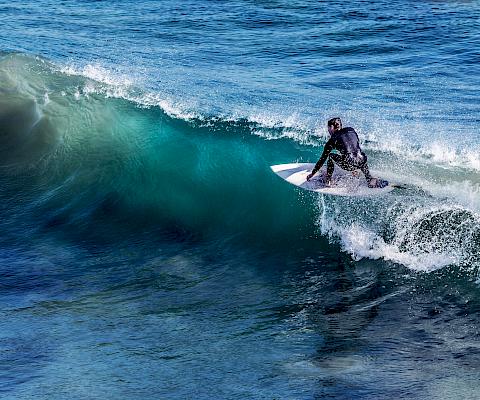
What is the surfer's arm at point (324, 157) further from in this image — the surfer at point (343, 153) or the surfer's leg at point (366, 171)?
the surfer's leg at point (366, 171)

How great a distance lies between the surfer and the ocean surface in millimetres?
795

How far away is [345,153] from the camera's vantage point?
14.5 metres

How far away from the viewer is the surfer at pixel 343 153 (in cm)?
1435

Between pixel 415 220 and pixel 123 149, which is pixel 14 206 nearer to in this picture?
pixel 123 149

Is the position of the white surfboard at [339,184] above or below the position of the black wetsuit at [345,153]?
below

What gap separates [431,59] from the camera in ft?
90.9

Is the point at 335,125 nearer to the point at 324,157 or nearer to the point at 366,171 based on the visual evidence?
the point at 324,157

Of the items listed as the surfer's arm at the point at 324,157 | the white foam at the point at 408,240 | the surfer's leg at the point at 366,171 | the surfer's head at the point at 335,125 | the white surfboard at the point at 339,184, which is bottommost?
the white foam at the point at 408,240

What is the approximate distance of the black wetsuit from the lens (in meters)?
14.4

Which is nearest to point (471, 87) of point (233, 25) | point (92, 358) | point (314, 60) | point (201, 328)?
point (314, 60)

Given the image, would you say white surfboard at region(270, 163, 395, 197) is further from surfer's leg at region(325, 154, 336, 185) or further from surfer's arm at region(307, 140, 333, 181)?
surfer's arm at region(307, 140, 333, 181)

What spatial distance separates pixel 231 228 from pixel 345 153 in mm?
2736

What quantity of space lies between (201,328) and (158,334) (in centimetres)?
63

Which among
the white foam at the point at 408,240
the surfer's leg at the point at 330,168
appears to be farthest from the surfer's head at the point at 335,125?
the white foam at the point at 408,240
